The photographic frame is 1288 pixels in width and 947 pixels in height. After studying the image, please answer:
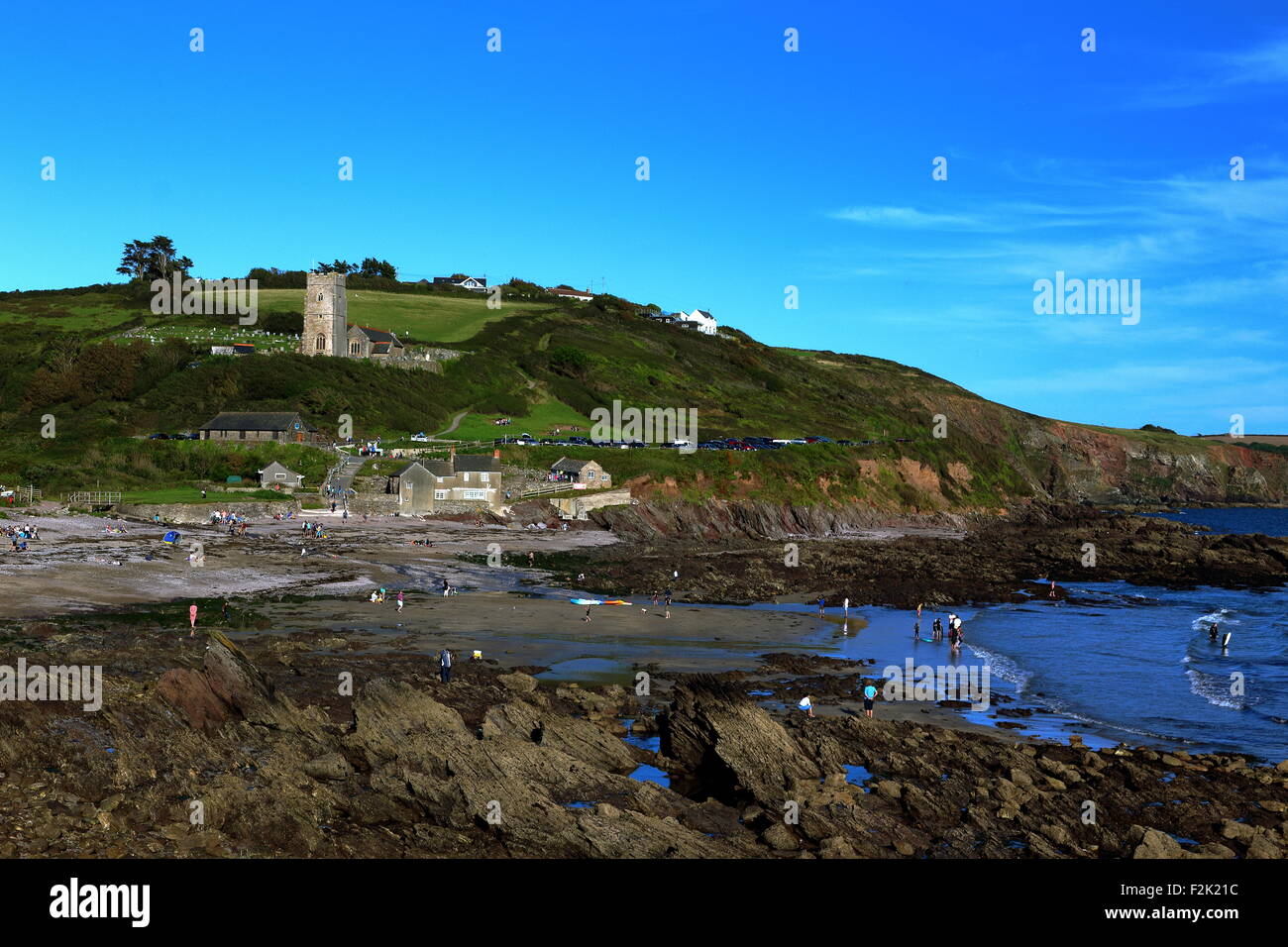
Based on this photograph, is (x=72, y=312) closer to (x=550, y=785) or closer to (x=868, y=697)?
(x=868, y=697)

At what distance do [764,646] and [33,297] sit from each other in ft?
550

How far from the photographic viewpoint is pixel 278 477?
82.3 meters

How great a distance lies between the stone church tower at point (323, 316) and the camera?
12419cm

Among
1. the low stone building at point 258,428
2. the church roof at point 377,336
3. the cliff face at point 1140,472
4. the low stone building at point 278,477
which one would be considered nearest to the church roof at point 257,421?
the low stone building at point 258,428

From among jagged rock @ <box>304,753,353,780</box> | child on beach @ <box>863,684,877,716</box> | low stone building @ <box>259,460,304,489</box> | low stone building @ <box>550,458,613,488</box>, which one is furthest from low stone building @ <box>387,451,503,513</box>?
jagged rock @ <box>304,753,353,780</box>

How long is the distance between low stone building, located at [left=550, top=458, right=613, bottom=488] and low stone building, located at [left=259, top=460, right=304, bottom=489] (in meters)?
21.6

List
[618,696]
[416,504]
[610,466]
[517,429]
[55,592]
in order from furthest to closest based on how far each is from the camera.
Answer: [517,429] → [610,466] → [416,504] → [55,592] → [618,696]

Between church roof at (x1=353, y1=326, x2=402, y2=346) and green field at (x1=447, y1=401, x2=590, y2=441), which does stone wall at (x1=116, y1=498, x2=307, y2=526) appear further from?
church roof at (x1=353, y1=326, x2=402, y2=346)

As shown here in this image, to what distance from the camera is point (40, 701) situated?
2527cm

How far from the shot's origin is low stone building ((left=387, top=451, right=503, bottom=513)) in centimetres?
8169

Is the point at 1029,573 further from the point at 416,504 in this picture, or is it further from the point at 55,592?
the point at 55,592
